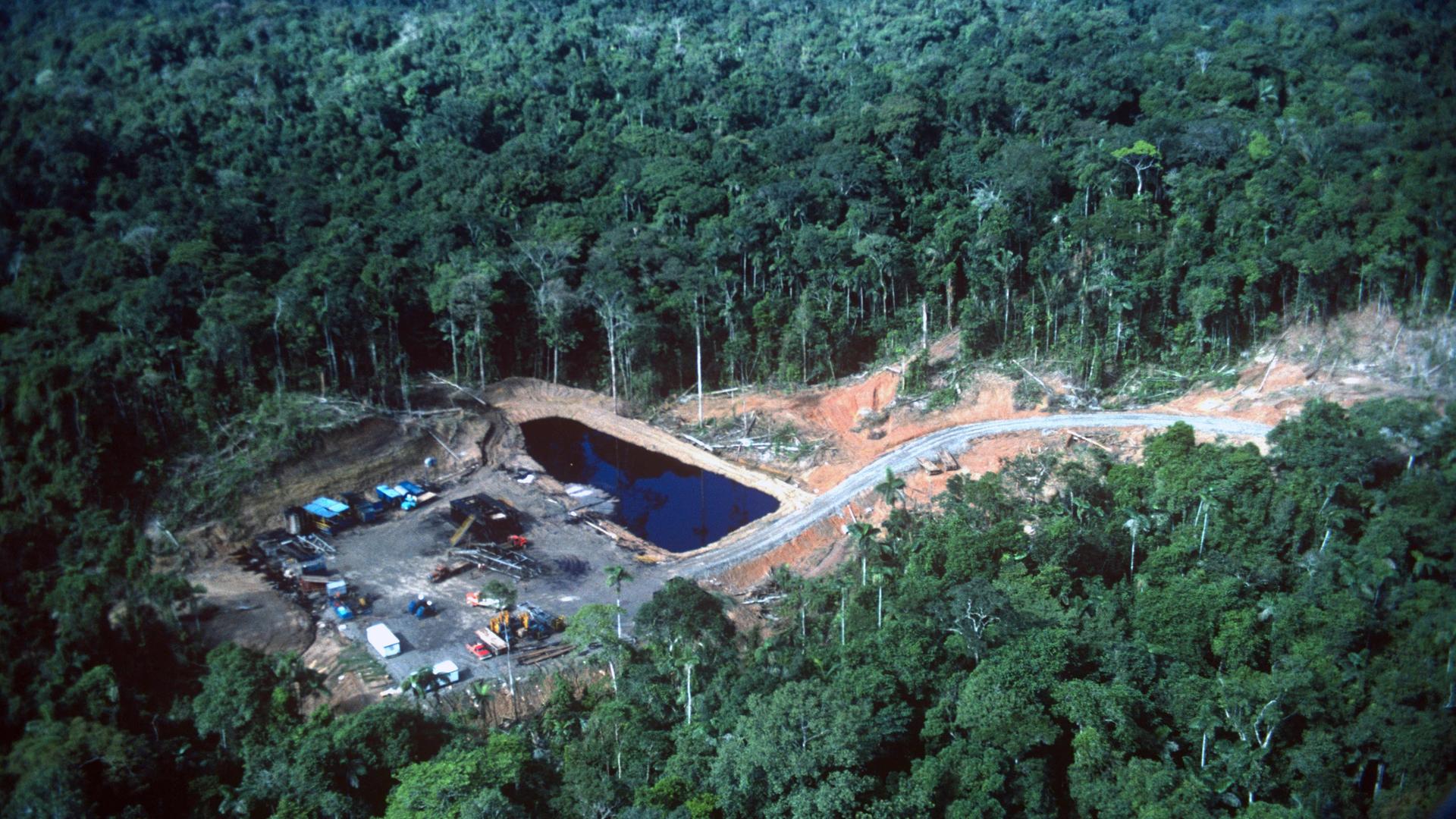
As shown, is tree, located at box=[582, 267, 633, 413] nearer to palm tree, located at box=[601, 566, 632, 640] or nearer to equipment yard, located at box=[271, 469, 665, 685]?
equipment yard, located at box=[271, 469, 665, 685]

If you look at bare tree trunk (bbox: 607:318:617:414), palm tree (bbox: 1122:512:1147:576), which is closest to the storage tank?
bare tree trunk (bbox: 607:318:617:414)

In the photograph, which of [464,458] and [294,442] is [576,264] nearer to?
[464,458]

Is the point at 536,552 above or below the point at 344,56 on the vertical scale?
below

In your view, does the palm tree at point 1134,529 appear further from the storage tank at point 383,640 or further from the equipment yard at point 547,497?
the storage tank at point 383,640

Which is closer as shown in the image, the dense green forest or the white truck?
the dense green forest

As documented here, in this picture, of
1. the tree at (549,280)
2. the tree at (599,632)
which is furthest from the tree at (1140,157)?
the tree at (599,632)

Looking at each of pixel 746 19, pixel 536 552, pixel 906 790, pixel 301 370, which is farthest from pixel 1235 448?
pixel 746 19
